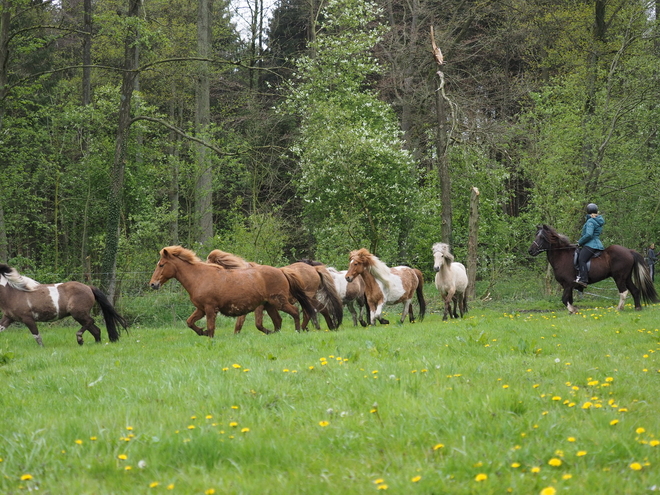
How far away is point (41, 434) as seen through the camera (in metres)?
5.41

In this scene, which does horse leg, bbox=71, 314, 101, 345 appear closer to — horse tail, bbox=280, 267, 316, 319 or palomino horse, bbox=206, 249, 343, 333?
palomino horse, bbox=206, 249, 343, 333

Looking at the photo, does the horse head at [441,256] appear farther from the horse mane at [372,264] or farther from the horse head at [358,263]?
the horse head at [358,263]

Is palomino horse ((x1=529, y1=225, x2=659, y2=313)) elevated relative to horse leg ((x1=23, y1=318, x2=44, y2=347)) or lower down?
elevated

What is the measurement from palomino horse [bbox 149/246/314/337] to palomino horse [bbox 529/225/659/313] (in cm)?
754

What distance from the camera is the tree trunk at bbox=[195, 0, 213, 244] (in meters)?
23.9

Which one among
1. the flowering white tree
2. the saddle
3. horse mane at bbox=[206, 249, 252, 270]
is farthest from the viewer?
the flowering white tree

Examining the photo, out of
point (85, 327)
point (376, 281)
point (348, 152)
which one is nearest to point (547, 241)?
point (376, 281)

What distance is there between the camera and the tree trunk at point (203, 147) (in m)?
23.9

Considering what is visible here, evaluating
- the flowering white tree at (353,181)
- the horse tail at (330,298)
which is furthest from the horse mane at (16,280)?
the flowering white tree at (353,181)

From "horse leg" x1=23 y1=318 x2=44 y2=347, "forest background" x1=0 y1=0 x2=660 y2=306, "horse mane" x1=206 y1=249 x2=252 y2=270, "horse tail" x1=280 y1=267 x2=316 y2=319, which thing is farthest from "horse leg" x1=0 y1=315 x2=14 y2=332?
"horse tail" x1=280 y1=267 x2=316 y2=319

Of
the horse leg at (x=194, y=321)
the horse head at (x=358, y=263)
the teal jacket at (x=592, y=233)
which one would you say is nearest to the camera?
the horse leg at (x=194, y=321)

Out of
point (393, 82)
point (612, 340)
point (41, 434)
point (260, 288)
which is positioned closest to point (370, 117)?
point (393, 82)

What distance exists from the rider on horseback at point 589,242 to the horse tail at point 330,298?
652 centimetres

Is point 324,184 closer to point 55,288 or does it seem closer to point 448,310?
point 448,310
